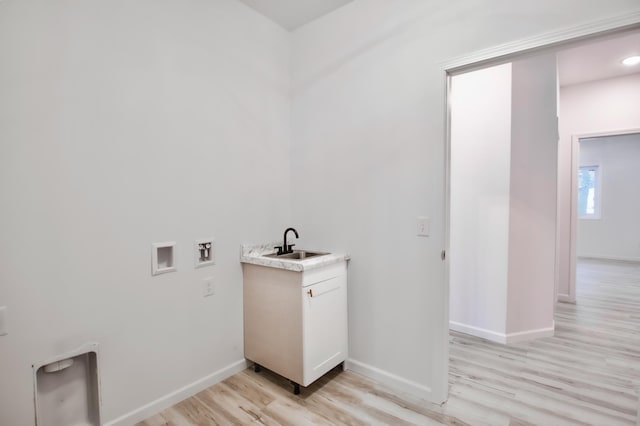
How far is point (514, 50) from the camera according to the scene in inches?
66.3

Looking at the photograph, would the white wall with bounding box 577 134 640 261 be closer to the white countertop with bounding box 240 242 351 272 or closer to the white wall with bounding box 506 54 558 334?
the white wall with bounding box 506 54 558 334

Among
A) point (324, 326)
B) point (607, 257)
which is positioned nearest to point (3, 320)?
point (324, 326)

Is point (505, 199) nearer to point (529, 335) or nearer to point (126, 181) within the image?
point (529, 335)

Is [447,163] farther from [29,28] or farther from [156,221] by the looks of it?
[29,28]

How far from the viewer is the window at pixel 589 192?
699 centimetres

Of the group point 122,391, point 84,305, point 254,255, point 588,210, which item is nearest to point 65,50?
point 84,305

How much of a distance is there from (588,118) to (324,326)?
4690 millimetres

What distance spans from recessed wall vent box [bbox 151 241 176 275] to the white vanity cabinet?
1.85ft

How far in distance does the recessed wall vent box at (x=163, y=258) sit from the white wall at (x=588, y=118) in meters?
4.68

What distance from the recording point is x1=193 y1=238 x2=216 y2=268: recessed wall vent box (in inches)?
82.7

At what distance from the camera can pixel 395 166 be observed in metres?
2.16

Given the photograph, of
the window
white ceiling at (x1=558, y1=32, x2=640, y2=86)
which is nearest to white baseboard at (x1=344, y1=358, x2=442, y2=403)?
white ceiling at (x1=558, y1=32, x2=640, y2=86)

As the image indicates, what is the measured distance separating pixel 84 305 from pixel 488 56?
262 centimetres

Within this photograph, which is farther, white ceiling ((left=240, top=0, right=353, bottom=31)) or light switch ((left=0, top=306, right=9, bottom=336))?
white ceiling ((left=240, top=0, right=353, bottom=31))
